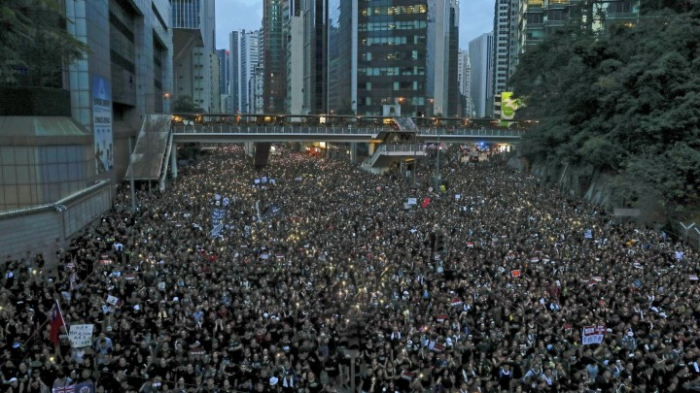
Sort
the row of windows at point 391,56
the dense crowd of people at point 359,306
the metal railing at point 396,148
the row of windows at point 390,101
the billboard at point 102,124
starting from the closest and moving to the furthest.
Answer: the dense crowd of people at point 359,306 → the billboard at point 102,124 → the metal railing at point 396,148 → the row of windows at point 391,56 → the row of windows at point 390,101

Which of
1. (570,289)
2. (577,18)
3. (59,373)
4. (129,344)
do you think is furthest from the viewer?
(577,18)

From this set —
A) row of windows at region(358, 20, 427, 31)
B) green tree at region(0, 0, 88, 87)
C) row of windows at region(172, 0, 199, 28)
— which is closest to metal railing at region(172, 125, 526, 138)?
green tree at region(0, 0, 88, 87)

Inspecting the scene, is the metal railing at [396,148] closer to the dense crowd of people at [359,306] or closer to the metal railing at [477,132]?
the metal railing at [477,132]

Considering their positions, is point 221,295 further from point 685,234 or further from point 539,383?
point 685,234

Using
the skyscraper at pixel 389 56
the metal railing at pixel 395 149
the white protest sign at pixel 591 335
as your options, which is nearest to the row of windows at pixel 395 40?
the skyscraper at pixel 389 56

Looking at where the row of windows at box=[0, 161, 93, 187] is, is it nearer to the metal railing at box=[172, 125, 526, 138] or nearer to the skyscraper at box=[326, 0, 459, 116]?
the metal railing at box=[172, 125, 526, 138]

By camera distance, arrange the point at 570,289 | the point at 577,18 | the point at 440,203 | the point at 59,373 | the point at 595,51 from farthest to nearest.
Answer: the point at 577,18
the point at 595,51
the point at 440,203
the point at 570,289
the point at 59,373

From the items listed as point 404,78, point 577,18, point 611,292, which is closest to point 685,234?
point 611,292
